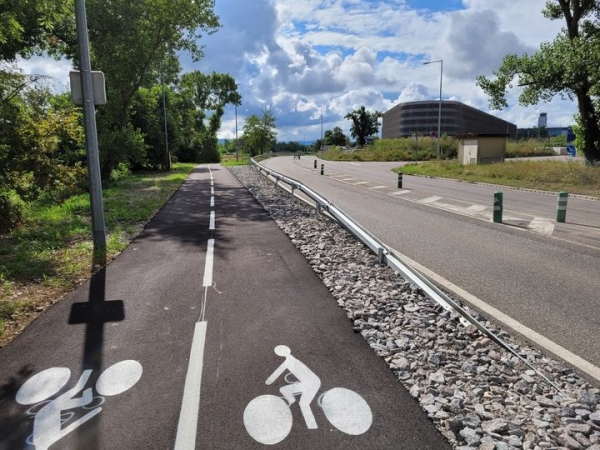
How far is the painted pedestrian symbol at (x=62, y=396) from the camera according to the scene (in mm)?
3125

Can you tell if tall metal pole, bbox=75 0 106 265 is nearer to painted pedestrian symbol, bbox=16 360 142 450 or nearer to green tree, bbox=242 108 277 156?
painted pedestrian symbol, bbox=16 360 142 450

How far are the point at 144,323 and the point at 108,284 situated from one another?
5.99 ft

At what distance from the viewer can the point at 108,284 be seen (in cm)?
643

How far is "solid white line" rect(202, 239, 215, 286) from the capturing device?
6.49 m

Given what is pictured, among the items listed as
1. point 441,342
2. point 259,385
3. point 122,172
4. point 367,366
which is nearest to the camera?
point 259,385

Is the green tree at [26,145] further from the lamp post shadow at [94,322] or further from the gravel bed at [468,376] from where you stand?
the gravel bed at [468,376]

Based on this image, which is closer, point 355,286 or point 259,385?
point 259,385

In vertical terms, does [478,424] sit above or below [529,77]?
below

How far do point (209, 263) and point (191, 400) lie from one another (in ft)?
13.7

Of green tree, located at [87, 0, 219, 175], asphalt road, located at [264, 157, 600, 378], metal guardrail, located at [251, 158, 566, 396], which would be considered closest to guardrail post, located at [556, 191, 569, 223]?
asphalt road, located at [264, 157, 600, 378]

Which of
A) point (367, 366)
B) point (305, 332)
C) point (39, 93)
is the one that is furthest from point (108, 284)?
point (39, 93)

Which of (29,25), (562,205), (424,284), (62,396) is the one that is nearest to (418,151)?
(562,205)

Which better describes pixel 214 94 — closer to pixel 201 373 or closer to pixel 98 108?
pixel 98 108

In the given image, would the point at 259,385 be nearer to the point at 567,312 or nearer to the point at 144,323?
the point at 144,323
